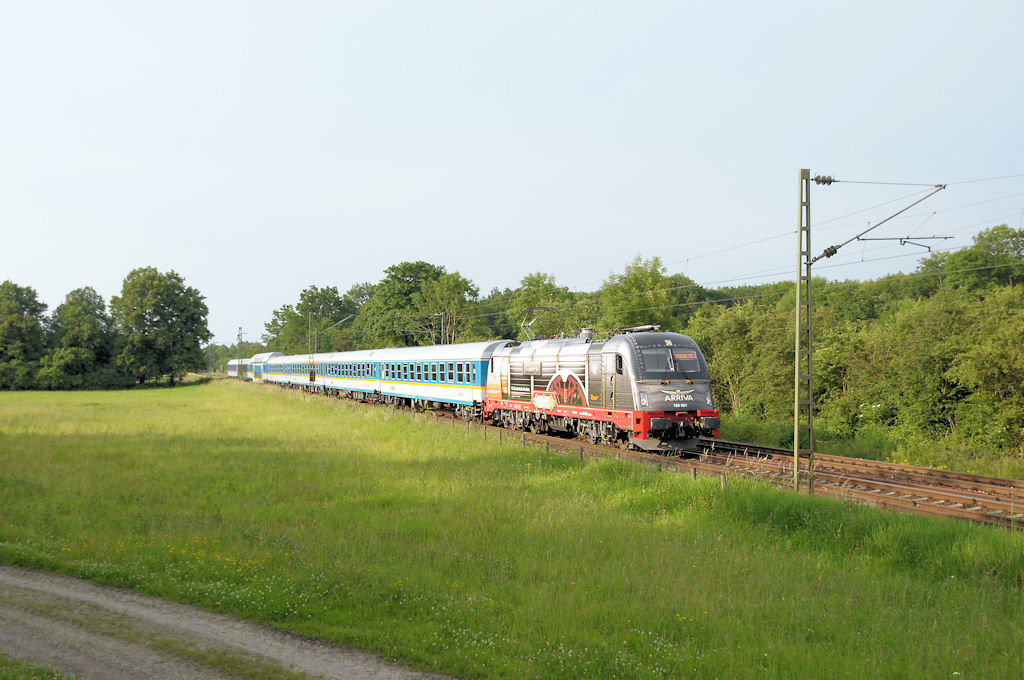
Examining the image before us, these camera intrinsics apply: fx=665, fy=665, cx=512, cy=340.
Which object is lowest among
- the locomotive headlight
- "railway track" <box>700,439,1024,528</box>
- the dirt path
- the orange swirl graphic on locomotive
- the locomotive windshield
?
the dirt path

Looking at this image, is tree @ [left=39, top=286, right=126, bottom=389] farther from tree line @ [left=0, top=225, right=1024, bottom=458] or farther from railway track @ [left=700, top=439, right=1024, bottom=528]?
railway track @ [left=700, top=439, right=1024, bottom=528]

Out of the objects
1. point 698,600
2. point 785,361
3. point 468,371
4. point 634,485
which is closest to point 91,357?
point 468,371

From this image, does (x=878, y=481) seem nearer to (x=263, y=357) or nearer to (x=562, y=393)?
(x=562, y=393)

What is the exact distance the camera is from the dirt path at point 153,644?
6.84 metres

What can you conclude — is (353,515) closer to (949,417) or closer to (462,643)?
(462,643)

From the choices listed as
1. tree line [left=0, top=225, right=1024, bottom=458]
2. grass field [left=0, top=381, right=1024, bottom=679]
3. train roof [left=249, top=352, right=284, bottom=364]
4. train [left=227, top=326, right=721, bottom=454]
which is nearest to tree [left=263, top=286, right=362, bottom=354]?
tree line [left=0, top=225, right=1024, bottom=458]

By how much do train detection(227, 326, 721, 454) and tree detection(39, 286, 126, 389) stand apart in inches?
2272

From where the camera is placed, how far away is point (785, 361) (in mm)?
34406

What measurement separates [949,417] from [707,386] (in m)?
11.2

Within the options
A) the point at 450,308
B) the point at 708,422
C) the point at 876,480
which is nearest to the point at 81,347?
the point at 450,308

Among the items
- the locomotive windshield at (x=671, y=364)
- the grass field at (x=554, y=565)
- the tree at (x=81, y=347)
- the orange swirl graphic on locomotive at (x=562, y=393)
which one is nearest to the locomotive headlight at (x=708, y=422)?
the locomotive windshield at (x=671, y=364)

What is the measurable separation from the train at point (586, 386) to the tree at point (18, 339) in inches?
2322

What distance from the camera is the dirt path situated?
6.84 meters

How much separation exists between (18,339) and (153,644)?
85.4 m
